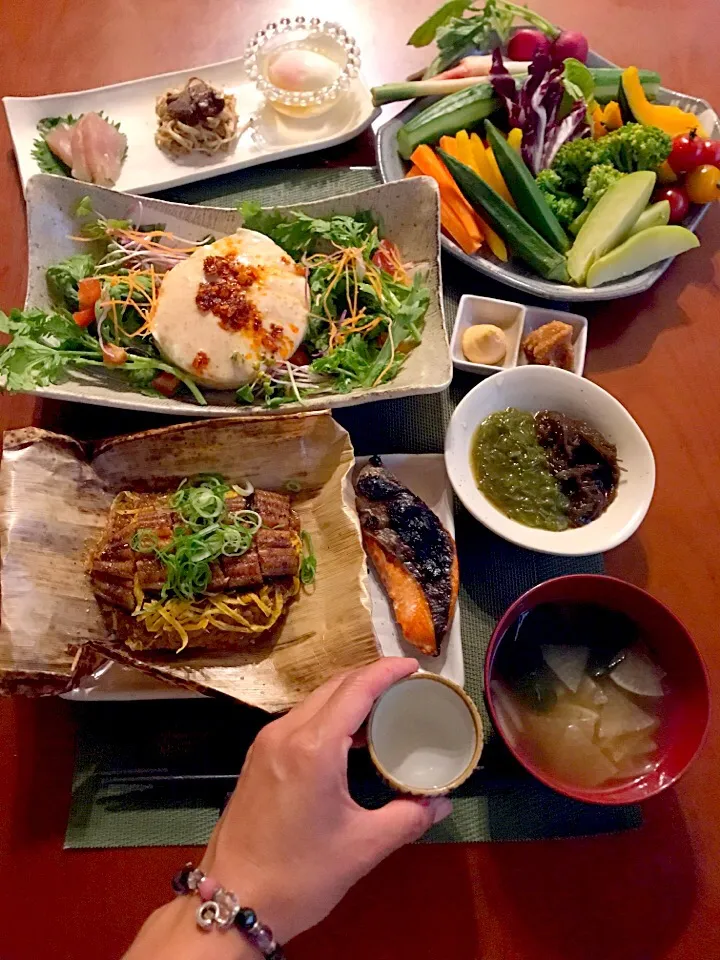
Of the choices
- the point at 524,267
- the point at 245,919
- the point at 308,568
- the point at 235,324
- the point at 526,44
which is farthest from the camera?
the point at 526,44

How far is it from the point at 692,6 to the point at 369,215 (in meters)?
1.95

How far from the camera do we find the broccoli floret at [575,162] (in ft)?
7.74

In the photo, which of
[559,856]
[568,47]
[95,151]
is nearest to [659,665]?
[559,856]

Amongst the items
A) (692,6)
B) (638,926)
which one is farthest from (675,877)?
(692,6)

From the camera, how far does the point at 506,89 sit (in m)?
2.45

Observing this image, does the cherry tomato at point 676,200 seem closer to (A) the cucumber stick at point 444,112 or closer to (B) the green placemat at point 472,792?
(A) the cucumber stick at point 444,112

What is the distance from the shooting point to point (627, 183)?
226 centimetres

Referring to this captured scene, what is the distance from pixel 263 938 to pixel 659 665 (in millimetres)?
1092

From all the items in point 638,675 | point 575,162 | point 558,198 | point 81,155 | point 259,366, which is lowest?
point 638,675

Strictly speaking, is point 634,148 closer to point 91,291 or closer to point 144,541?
point 91,291

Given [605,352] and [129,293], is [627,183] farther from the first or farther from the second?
[129,293]

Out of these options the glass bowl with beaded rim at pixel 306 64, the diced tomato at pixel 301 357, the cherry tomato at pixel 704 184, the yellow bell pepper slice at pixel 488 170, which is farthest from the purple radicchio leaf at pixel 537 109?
the diced tomato at pixel 301 357

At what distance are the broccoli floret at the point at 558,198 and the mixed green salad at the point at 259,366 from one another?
60cm

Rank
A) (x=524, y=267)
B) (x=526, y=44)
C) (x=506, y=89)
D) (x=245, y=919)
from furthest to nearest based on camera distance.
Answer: (x=526, y=44), (x=506, y=89), (x=524, y=267), (x=245, y=919)
